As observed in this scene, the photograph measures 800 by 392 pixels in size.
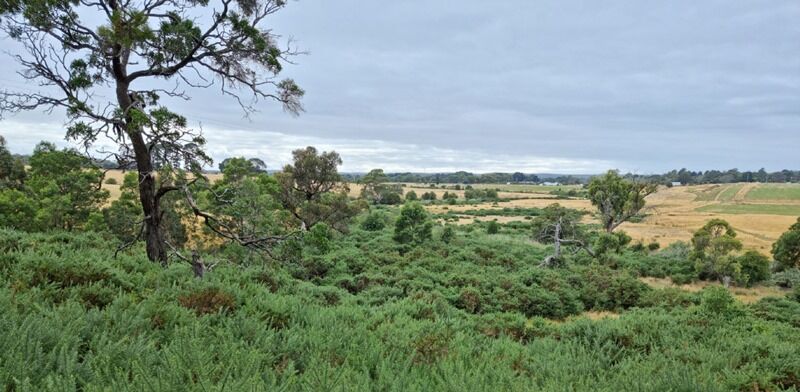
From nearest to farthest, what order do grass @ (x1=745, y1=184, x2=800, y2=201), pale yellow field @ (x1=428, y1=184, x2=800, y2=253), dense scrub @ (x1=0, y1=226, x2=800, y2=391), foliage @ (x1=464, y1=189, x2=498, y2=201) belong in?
dense scrub @ (x1=0, y1=226, x2=800, y2=391) → pale yellow field @ (x1=428, y1=184, x2=800, y2=253) → grass @ (x1=745, y1=184, x2=800, y2=201) → foliage @ (x1=464, y1=189, x2=498, y2=201)

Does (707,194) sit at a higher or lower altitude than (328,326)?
lower

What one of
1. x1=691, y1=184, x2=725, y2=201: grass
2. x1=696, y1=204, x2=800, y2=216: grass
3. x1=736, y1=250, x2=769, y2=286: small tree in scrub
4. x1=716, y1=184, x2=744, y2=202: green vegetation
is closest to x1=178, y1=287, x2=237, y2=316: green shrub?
x1=736, y1=250, x2=769, y2=286: small tree in scrub

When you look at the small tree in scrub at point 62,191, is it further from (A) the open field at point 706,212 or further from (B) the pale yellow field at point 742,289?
(B) the pale yellow field at point 742,289

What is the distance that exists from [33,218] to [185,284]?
25402mm

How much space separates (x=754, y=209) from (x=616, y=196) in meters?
57.6

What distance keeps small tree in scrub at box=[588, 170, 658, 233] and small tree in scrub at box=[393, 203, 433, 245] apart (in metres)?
16.0

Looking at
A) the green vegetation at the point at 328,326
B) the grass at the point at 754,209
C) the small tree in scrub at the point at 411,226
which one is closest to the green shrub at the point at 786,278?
the green vegetation at the point at 328,326

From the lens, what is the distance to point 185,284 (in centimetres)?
652

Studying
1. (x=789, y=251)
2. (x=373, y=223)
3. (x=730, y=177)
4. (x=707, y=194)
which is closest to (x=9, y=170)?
(x=373, y=223)

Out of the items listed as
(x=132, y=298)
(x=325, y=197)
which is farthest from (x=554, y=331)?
(x=325, y=197)

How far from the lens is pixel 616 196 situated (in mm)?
34938

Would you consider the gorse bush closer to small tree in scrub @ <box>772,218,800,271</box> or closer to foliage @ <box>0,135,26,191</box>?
small tree in scrub @ <box>772,218,800,271</box>

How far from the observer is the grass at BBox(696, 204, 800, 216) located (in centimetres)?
6812

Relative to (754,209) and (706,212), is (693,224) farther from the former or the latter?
(754,209)
